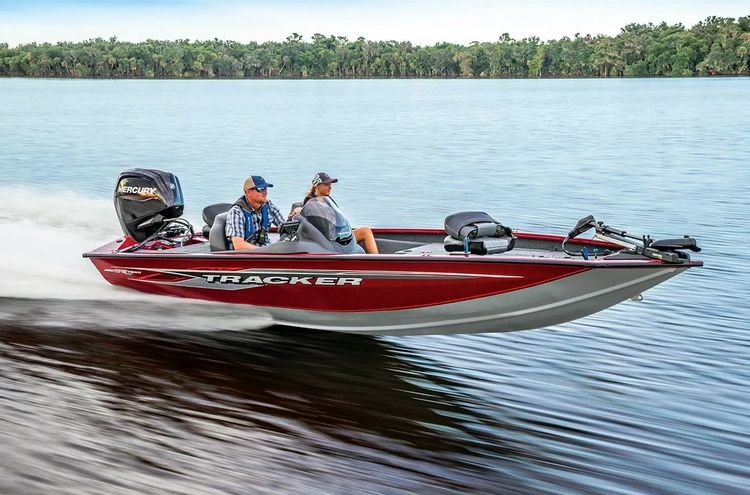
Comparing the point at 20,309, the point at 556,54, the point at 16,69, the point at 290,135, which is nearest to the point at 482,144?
the point at 290,135

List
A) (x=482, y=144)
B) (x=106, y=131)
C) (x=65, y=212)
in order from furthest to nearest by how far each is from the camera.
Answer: (x=106, y=131)
(x=482, y=144)
(x=65, y=212)

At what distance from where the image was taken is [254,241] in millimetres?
8492

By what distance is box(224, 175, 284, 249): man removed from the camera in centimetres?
829

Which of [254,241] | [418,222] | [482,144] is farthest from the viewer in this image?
[482,144]

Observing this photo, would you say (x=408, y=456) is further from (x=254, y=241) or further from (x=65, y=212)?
(x=65, y=212)

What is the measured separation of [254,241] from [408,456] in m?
3.05

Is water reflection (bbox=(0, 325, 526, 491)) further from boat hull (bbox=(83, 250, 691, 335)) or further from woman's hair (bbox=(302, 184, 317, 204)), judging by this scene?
woman's hair (bbox=(302, 184, 317, 204))

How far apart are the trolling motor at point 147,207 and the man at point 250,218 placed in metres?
1.26

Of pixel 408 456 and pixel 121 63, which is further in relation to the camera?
pixel 121 63

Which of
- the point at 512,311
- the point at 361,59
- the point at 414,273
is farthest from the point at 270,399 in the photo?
the point at 361,59

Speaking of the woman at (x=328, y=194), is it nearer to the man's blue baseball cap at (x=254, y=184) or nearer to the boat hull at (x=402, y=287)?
the man's blue baseball cap at (x=254, y=184)

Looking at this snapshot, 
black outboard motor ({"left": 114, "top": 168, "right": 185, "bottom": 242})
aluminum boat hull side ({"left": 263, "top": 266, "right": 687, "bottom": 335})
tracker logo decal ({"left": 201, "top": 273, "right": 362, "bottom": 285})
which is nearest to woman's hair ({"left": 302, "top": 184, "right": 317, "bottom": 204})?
tracker logo decal ({"left": 201, "top": 273, "right": 362, "bottom": 285})

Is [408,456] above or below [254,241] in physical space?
below

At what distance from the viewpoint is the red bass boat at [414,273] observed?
7082 mm
